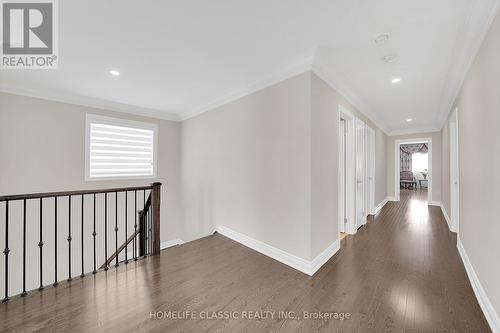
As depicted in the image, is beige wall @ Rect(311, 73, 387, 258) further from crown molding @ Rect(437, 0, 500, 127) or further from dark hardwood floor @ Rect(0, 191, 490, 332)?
crown molding @ Rect(437, 0, 500, 127)

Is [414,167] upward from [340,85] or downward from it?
downward

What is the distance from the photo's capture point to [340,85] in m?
2.94

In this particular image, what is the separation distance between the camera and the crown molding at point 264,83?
2316 millimetres

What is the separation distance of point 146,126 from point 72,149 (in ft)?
4.64

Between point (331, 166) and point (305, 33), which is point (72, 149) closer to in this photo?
point (305, 33)

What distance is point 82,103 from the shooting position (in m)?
3.67

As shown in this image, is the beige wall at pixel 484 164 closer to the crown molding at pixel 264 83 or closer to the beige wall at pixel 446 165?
the crown molding at pixel 264 83

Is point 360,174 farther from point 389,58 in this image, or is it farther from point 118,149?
point 118,149

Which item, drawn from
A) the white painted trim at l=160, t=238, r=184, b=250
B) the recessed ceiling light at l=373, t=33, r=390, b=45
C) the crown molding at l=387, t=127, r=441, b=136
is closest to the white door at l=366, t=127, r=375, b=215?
the crown molding at l=387, t=127, r=441, b=136

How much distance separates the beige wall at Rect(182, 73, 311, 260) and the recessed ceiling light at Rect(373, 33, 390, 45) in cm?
72

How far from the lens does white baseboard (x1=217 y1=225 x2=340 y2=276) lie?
2309 millimetres

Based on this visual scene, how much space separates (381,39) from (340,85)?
0.97 metres

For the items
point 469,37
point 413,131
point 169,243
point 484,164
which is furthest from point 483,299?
point 413,131

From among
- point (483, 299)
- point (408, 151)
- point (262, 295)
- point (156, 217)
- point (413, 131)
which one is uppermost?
point (413, 131)
